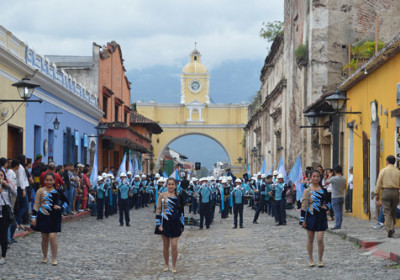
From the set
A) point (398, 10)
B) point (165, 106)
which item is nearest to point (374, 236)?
point (398, 10)

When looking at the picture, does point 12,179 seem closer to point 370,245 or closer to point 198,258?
point 198,258

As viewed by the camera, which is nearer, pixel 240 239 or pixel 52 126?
pixel 240 239

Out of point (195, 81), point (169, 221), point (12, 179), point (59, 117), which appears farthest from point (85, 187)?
point (195, 81)

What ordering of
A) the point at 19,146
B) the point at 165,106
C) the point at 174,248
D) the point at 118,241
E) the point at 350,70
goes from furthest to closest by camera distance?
the point at 165,106 → the point at 350,70 → the point at 19,146 → the point at 118,241 → the point at 174,248

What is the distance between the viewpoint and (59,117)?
27.1 m

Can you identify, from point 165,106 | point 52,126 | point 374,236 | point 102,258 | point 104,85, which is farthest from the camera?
point 165,106

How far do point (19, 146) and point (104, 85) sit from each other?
16.4 meters

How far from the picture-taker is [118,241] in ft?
48.2

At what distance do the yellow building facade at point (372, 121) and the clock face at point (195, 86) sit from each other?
59272 millimetres

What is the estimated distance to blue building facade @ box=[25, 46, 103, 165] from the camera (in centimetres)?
2294

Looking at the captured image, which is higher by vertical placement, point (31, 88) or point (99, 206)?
point (31, 88)

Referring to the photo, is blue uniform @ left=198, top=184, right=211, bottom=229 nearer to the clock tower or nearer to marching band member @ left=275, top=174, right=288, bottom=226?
marching band member @ left=275, top=174, right=288, bottom=226

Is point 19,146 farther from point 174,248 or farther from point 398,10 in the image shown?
point 398,10

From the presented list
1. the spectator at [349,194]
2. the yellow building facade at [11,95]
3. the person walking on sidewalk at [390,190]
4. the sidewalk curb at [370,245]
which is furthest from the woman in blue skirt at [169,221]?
the spectator at [349,194]
